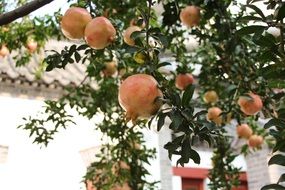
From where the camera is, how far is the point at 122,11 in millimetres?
2703

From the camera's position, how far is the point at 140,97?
1.02 meters

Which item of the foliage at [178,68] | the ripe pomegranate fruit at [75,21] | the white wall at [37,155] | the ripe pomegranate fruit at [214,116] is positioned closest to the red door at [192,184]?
the white wall at [37,155]

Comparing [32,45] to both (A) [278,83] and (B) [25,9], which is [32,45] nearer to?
(B) [25,9]

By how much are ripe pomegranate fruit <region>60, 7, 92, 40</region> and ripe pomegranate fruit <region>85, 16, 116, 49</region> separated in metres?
0.04

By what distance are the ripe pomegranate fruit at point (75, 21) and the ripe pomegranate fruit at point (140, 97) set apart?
0.37 meters

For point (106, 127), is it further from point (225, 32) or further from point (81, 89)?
point (225, 32)

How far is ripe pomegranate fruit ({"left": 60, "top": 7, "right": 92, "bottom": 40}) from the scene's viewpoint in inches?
53.0

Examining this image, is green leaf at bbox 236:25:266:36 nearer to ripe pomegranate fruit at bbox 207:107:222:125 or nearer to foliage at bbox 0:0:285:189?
foliage at bbox 0:0:285:189

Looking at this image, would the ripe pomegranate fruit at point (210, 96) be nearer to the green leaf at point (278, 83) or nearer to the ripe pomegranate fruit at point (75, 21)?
the ripe pomegranate fruit at point (75, 21)

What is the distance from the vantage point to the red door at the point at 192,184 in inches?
230

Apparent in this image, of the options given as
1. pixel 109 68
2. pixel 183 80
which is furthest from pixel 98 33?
pixel 183 80

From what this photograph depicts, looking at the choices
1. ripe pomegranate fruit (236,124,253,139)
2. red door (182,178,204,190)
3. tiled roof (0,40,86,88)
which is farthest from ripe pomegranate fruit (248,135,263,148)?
red door (182,178,204,190)

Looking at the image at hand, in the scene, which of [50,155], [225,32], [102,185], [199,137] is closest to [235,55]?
[225,32]

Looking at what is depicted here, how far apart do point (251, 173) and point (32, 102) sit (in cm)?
284
